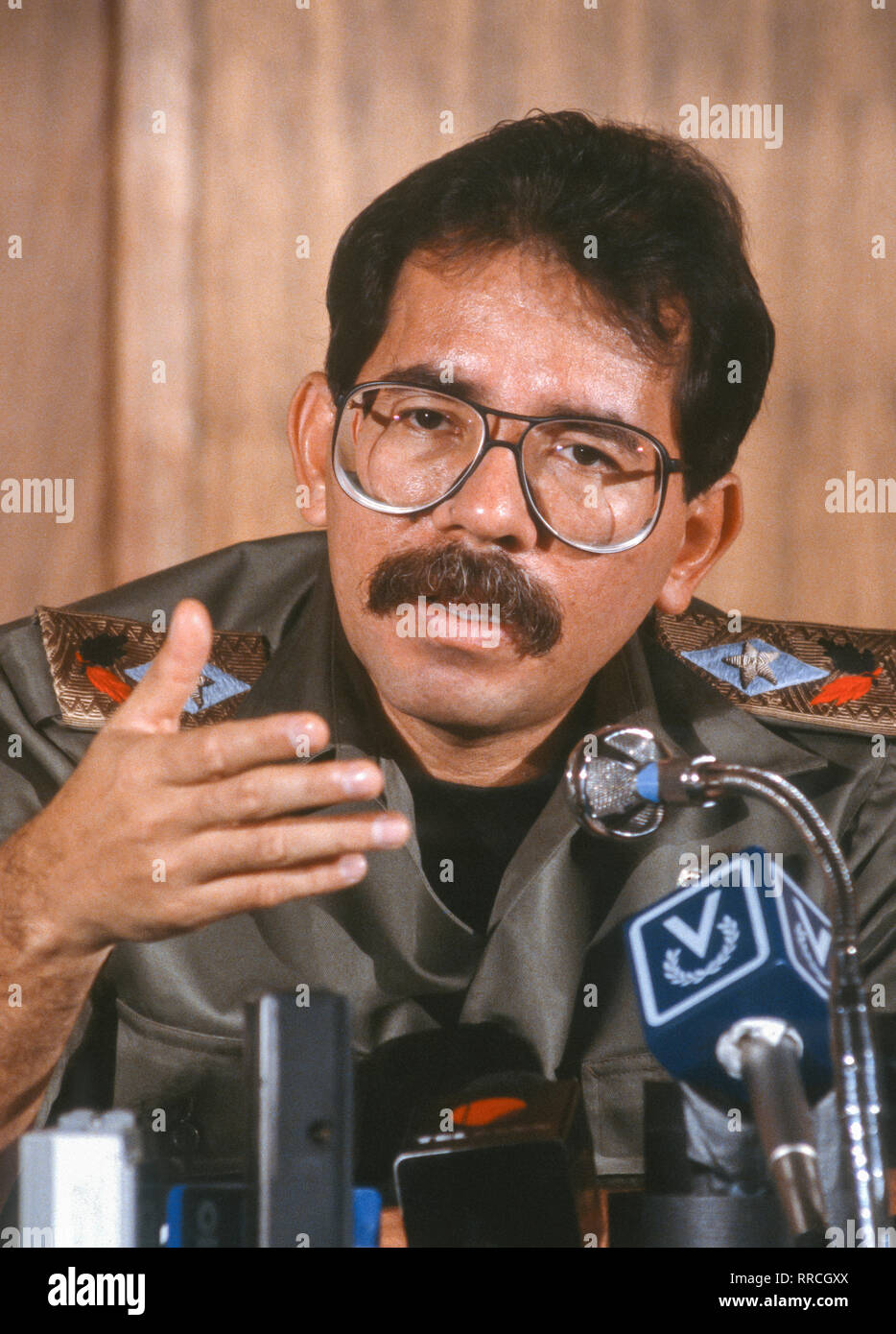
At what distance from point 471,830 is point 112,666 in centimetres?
32

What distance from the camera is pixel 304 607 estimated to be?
3.61ft

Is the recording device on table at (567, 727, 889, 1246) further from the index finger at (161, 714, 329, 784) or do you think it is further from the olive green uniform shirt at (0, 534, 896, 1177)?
the olive green uniform shirt at (0, 534, 896, 1177)

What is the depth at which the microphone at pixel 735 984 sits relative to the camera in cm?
60

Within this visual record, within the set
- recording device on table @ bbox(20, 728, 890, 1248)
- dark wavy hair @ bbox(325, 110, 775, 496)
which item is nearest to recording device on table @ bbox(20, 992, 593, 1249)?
recording device on table @ bbox(20, 728, 890, 1248)

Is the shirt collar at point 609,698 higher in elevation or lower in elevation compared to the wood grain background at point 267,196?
lower

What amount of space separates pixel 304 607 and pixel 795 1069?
0.64 meters

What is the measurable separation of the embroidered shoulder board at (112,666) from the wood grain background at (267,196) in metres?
0.12

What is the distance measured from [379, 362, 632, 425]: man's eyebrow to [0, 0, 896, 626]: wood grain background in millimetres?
208

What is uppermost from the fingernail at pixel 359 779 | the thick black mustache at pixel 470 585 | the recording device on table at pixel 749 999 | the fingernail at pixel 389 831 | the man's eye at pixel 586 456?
the man's eye at pixel 586 456

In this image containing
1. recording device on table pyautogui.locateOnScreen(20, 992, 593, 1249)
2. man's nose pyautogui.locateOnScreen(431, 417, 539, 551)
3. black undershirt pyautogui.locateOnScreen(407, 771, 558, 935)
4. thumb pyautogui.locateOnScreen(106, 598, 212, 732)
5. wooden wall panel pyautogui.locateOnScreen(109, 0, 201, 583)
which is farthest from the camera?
wooden wall panel pyautogui.locateOnScreen(109, 0, 201, 583)

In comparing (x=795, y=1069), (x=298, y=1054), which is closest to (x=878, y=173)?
(x=795, y=1069)

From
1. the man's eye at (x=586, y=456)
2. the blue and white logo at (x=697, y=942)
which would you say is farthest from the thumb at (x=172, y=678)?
the man's eye at (x=586, y=456)

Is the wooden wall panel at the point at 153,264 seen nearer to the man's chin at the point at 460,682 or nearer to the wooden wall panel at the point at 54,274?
the wooden wall panel at the point at 54,274

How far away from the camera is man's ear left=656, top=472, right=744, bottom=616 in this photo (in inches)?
42.2
